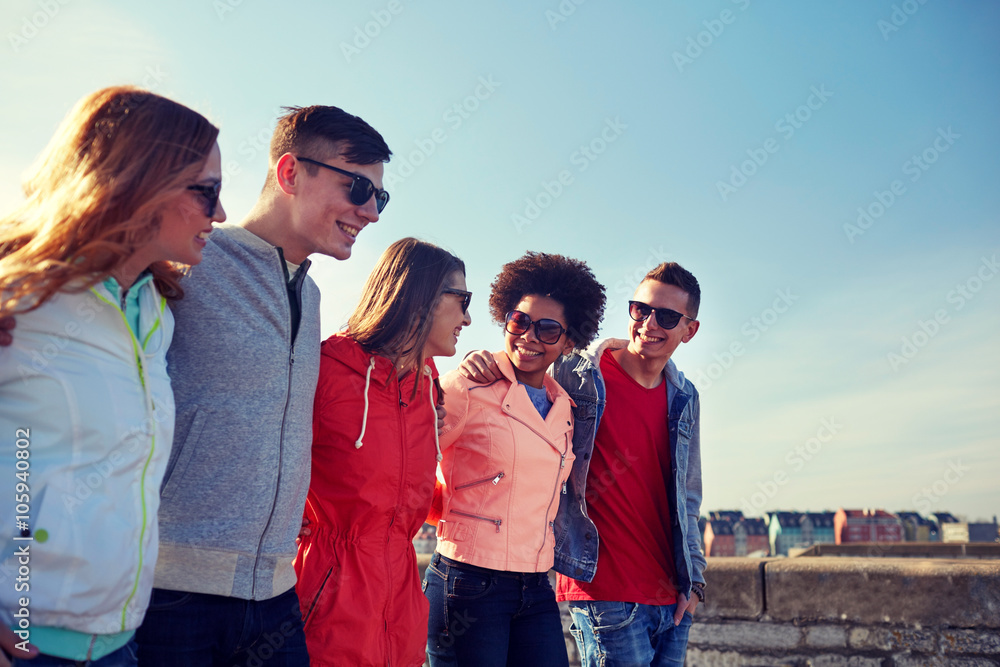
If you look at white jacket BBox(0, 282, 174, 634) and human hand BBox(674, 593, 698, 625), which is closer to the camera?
white jacket BBox(0, 282, 174, 634)

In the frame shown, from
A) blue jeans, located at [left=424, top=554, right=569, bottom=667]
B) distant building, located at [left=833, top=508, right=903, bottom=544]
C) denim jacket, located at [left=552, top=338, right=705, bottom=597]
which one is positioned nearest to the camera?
blue jeans, located at [left=424, top=554, right=569, bottom=667]

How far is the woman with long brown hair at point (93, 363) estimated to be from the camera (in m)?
1.36

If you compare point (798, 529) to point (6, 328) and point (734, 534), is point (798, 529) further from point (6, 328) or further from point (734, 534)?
point (6, 328)

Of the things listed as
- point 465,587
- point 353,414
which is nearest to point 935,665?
point 465,587

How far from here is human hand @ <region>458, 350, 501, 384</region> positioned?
10.2 feet

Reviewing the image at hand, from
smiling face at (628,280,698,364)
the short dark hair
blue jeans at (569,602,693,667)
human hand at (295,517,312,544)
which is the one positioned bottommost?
blue jeans at (569,602,693,667)

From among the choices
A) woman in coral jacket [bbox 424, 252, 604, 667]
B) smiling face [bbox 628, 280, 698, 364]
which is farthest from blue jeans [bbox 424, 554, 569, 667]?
smiling face [bbox 628, 280, 698, 364]

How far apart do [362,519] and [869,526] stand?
80108 millimetres

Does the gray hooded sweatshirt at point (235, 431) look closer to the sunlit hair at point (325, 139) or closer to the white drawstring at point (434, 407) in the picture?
the sunlit hair at point (325, 139)

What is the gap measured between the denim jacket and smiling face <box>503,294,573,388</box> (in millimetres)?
182

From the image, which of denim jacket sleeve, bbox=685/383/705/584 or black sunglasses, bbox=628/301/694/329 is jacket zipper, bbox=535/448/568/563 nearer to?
denim jacket sleeve, bbox=685/383/705/584

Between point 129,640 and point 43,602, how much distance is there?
0.95 ft

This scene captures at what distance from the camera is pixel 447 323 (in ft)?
9.24

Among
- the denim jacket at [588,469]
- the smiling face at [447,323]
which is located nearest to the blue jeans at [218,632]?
the smiling face at [447,323]
